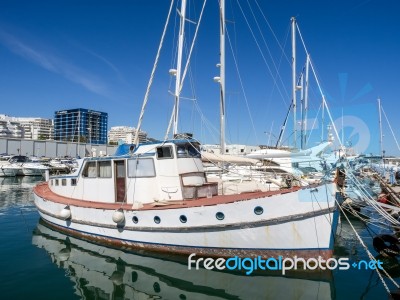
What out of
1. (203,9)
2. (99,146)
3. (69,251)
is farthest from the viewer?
(99,146)

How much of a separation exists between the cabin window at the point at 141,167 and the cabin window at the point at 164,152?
1.22 ft

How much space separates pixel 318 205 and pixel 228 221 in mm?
2613

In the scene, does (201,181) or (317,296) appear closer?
(317,296)

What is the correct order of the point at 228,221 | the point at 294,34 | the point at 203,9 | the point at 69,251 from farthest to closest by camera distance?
the point at 294,34, the point at 203,9, the point at 69,251, the point at 228,221

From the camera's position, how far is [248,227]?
29.7 feet

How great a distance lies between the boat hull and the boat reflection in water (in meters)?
0.64

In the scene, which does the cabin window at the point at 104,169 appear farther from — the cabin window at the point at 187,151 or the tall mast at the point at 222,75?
the tall mast at the point at 222,75

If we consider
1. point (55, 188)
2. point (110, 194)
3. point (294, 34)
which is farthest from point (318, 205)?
point (294, 34)

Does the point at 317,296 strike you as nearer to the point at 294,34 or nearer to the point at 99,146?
the point at 294,34

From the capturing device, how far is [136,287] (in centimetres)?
870

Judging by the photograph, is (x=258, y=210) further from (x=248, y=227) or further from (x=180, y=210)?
(x=180, y=210)

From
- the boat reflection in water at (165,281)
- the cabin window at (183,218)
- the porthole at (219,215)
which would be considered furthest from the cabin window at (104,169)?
the porthole at (219,215)

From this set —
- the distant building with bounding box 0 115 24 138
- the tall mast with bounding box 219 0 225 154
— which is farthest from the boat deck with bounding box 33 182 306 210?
the distant building with bounding box 0 115 24 138

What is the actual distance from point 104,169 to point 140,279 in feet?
17.3
